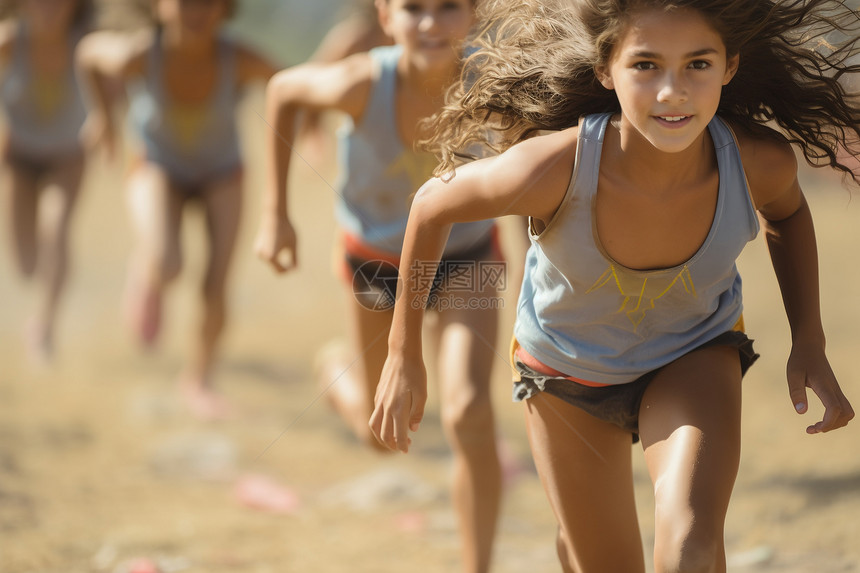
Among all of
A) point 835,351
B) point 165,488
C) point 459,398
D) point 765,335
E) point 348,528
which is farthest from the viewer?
point 765,335

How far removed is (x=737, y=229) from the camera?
2.19 m

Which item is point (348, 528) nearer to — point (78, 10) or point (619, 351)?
point (619, 351)

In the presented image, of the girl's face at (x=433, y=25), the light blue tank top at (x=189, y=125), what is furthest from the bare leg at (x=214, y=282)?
the girl's face at (x=433, y=25)

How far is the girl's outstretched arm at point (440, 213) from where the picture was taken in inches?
84.5

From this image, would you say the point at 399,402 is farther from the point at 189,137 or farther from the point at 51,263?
the point at 51,263

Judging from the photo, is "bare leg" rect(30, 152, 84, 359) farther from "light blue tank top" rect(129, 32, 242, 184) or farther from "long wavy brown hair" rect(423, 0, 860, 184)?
"long wavy brown hair" rect(423, 0, 860, 184)

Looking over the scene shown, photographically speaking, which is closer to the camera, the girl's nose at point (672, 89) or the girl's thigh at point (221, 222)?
the girl's nose at point (672, 89)

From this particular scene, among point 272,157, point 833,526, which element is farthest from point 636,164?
point 833,526

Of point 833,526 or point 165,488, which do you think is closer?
point 833,526

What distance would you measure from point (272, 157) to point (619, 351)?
5.18ft

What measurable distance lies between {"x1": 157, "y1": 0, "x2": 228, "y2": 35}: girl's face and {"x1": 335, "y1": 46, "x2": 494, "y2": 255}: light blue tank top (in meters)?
1.78

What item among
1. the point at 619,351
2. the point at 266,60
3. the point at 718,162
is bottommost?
the point at 619,351

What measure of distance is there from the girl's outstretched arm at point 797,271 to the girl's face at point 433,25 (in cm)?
118

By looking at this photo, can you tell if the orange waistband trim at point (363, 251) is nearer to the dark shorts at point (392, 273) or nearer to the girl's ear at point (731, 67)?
the dark shorts at point (392, 273)
